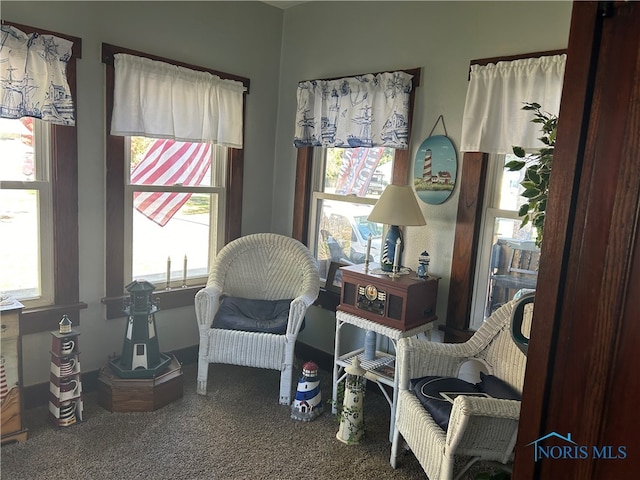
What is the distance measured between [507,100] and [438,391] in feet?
4.88

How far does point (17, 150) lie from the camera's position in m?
2.64

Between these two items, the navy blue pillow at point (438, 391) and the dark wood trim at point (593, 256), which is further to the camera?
the navy blue pillow at point (438, 391)


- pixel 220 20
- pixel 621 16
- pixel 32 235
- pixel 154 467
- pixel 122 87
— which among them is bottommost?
pixel 154 467

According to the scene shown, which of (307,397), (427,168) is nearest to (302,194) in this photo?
(427,168)

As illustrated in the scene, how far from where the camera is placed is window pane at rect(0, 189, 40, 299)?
105 inches

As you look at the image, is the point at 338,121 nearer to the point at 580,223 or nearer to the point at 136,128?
the point at 136,128

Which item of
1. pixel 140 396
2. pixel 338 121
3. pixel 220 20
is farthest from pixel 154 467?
pixel 220 20

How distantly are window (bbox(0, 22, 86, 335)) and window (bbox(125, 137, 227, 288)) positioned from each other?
Answer: 38 centimetres

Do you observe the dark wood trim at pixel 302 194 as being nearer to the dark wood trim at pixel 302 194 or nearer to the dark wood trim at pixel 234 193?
the dark wood trim at pixel 302 194

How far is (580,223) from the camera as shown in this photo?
2.46 feet

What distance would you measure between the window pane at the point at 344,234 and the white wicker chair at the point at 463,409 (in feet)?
3.45

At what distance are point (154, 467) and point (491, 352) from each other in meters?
1.68

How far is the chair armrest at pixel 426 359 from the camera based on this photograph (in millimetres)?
2277

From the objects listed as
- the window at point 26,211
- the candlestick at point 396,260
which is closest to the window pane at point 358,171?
the candlestick at point 396,260
